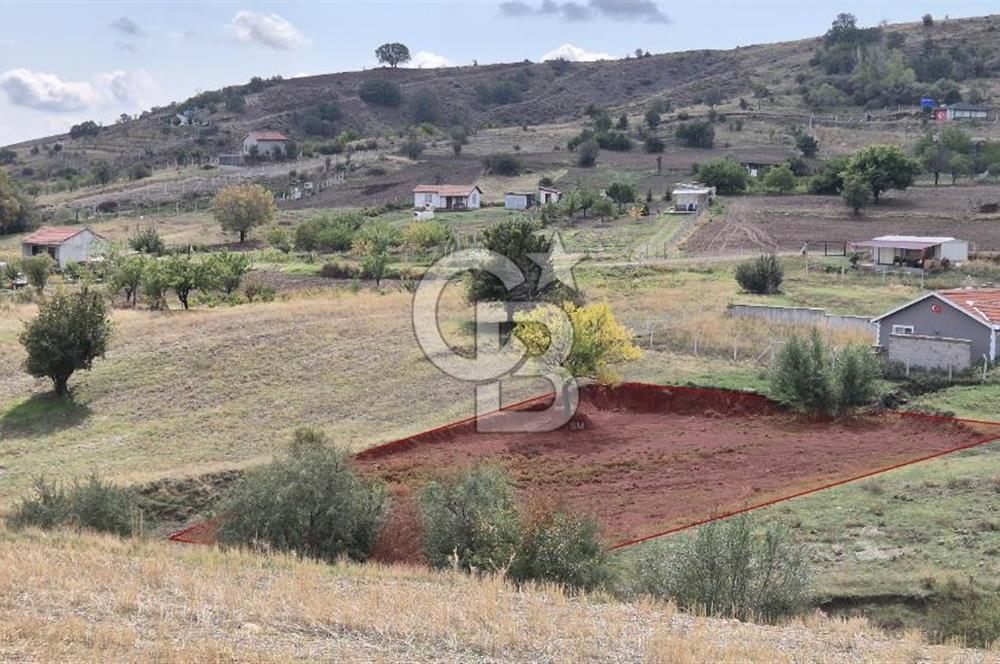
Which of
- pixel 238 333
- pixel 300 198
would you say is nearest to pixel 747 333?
pixel 238 333

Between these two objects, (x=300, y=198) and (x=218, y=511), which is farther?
(x=300, y=198)

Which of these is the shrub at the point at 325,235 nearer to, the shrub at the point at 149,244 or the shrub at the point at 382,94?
the shrub at the point at 149,244

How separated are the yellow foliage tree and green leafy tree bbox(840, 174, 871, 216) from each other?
47.9m

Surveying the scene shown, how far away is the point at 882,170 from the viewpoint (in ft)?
248

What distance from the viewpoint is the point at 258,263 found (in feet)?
220

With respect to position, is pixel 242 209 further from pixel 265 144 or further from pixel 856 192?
pixel 265 144

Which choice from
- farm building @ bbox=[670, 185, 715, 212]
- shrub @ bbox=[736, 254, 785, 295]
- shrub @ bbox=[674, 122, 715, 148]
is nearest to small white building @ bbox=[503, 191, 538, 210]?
farm building @ bbox=[670, 185, 715, 212]

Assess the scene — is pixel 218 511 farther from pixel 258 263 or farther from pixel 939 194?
pixel 939 194

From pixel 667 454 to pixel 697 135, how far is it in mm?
88216

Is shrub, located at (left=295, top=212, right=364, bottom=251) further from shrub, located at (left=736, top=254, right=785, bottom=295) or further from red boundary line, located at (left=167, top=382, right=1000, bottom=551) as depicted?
red boundary line, located at (left=167, top=382, right=1000, bottom=551)

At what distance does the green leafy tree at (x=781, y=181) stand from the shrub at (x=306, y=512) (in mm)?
70581

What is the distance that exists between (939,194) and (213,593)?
76.5 metres

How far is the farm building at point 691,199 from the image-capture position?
7881 centimetres

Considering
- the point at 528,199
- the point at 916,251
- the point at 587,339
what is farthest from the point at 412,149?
the point at 587,339
